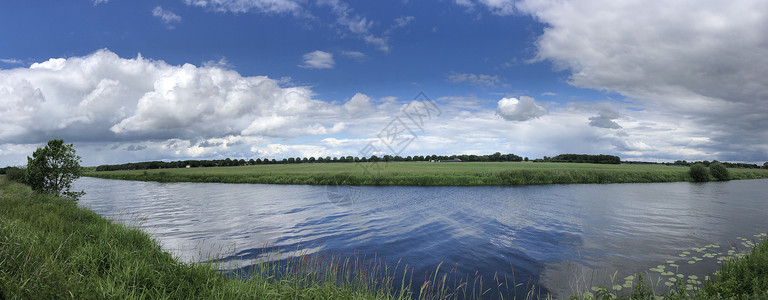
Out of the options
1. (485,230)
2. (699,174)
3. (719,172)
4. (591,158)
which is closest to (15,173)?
(485,230)

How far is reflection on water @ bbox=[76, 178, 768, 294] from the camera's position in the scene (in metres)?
10.9

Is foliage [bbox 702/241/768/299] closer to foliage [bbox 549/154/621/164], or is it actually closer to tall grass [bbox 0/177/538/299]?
tall grass [bbox 0/177/538/299]

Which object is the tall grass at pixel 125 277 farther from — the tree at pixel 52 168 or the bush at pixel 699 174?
the bush at pixel 699 174

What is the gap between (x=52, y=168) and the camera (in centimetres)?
2097

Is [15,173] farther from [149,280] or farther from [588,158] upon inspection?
[588,158]

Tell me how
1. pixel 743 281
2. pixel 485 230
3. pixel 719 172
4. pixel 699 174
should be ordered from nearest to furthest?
pixel 743 281, pixel 485 230, pixel 699 174, pixel 719 172

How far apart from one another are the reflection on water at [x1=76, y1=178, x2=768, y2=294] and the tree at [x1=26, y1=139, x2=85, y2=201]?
422cm

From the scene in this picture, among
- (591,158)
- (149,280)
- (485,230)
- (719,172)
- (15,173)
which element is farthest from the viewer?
(591,158)

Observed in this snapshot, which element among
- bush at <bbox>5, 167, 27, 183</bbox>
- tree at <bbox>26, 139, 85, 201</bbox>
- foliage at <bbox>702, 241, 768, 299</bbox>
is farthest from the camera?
bush at <bbox>5, 167, 27, 183</bbox>

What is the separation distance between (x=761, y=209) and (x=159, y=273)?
3240 cm

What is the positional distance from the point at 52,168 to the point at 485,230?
1059 inches

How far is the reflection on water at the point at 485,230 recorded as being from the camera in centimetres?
1088

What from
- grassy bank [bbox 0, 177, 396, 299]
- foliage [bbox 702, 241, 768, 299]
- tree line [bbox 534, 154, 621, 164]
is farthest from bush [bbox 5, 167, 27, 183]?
tree line [bbox 534, 154, 621, 164]

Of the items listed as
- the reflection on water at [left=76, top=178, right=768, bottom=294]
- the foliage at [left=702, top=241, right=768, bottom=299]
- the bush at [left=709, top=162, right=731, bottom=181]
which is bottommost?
the reflection on water at [left=76, top=178, right=768, bottom=294]
